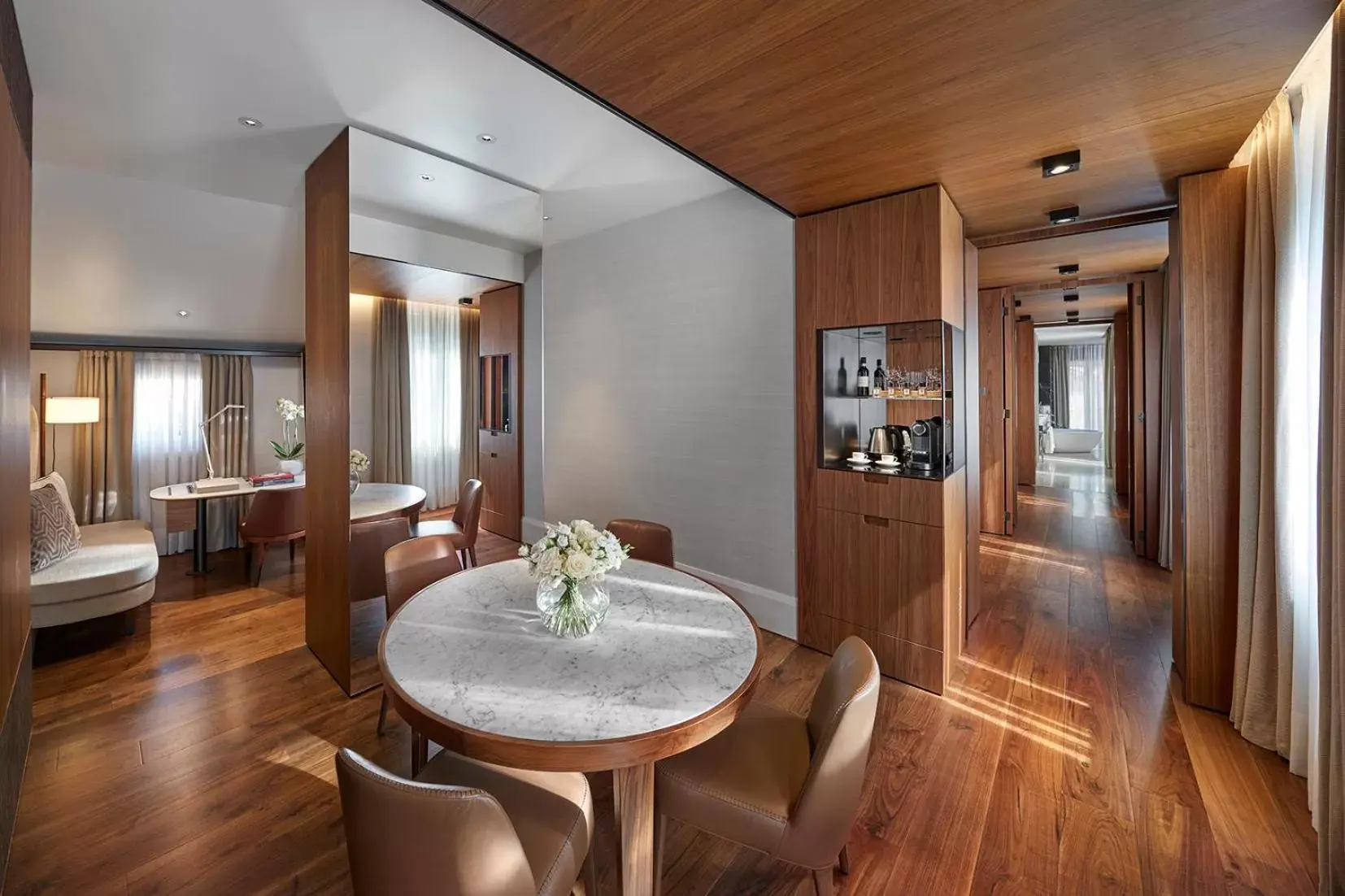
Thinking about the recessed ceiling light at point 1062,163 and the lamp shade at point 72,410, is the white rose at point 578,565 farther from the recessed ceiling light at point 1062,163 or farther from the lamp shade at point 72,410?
the lamp shade at point 72,410

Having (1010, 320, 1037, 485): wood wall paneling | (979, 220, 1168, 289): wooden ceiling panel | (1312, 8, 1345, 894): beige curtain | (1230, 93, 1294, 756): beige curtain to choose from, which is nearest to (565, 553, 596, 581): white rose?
(1312, 8, 1345, 894): beige curtain

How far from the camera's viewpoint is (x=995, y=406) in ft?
18.2

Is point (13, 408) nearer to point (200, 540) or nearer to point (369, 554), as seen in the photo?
point (369, 554)

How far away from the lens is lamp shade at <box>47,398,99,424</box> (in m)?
4.11

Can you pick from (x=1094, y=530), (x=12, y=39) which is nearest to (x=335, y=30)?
(x=12, y=39)

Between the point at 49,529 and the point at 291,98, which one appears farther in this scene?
the point at 49,529

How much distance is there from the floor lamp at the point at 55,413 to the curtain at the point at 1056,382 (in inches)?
624

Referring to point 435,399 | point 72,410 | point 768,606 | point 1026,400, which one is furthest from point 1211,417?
point 72,410

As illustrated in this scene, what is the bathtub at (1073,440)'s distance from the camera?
39.0 ft

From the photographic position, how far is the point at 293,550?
4.79m

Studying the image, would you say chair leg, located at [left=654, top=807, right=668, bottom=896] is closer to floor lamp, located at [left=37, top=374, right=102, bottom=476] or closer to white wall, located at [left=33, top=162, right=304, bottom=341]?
white wall, located at [left=33, top=162, right=304, bottom=341]

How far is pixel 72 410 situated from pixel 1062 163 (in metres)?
6.74

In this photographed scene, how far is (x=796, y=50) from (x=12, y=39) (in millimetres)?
2593

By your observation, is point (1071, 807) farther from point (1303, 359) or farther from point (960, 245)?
point (960, 245)
